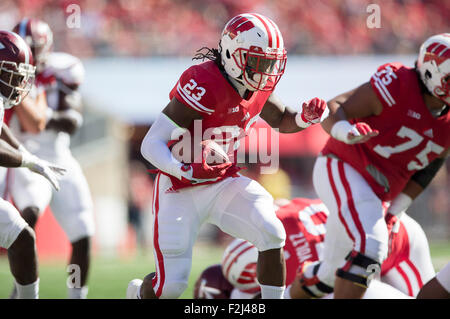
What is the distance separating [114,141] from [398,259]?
959 centimetres

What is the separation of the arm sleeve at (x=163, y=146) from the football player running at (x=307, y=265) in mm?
1276

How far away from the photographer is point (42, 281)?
6484 millimetres

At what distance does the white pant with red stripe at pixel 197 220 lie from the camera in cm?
329

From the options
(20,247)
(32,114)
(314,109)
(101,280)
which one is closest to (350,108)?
(314,109)

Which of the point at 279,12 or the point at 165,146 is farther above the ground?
the point at 279,12

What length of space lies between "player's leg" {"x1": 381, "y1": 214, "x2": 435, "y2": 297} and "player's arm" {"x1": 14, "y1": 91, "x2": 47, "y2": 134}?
2.43 m

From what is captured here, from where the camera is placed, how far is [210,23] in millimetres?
14453

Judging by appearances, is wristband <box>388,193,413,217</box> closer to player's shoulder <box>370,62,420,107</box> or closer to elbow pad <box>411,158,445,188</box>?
elbow pad <box>411,158,445,188</box>

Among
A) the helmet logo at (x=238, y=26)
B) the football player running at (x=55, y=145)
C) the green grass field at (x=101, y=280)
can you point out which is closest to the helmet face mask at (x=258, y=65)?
the helmet logo at (x=238, y=26)

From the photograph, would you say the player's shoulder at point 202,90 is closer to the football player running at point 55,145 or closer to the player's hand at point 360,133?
the player's hand at point 360,133

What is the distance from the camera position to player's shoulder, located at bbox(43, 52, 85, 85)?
4719 millimetres

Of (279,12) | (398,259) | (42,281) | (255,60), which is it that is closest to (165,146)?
(255,60)
